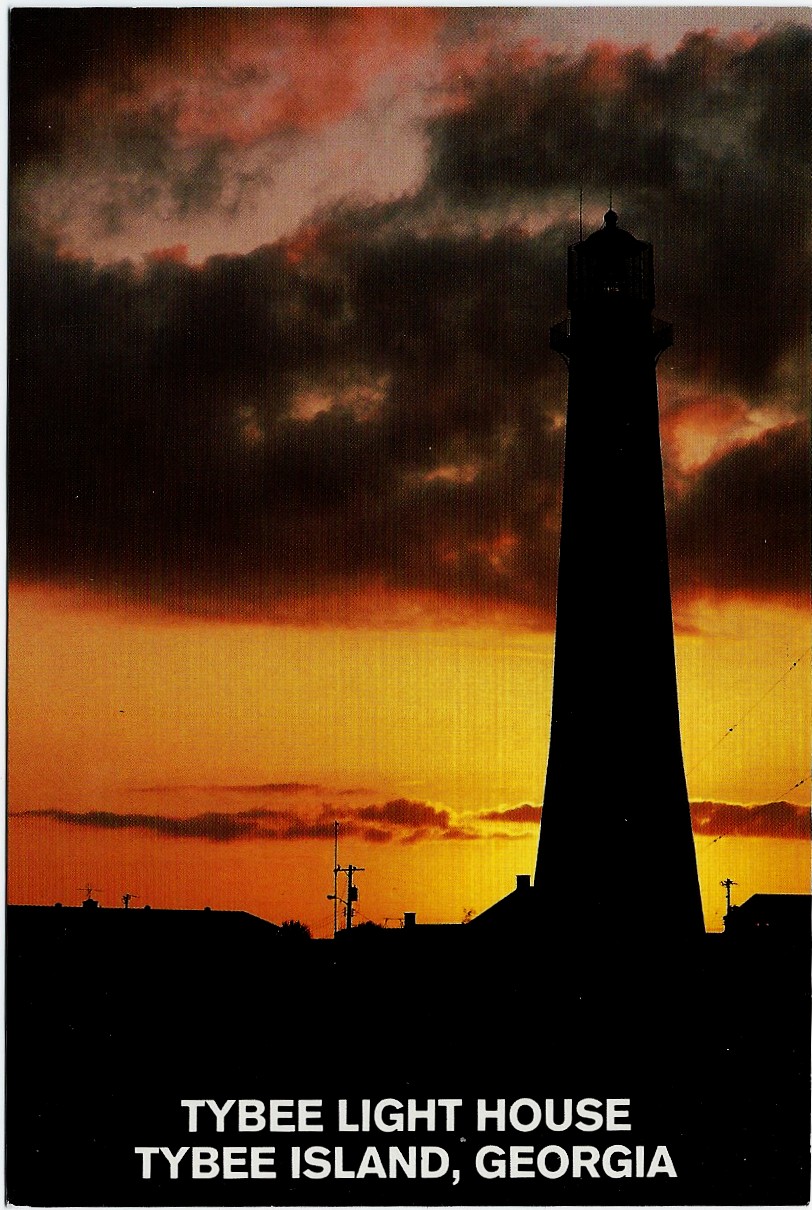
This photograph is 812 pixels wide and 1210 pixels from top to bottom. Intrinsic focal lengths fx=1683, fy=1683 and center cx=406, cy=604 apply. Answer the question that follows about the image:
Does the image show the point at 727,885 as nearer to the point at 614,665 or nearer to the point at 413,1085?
the point at 614,665

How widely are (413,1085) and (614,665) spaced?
6.59 m

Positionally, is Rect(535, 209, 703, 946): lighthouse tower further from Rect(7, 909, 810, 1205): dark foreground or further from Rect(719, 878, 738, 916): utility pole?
Rect(7, 909, 810, 1205): dark foreground

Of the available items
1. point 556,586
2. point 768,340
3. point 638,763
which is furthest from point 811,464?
point 638,763

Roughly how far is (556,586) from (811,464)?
384 centimetres

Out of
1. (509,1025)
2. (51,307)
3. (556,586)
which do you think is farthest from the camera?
(556,586)

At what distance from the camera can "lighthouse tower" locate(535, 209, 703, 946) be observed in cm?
1600

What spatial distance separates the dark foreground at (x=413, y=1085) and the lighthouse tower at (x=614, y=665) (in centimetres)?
90

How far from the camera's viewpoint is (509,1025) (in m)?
13.9

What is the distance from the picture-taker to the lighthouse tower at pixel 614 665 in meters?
16.0

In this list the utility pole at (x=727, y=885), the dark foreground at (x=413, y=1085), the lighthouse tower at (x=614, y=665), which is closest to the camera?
the dark foreground at (x=413, y=1085)

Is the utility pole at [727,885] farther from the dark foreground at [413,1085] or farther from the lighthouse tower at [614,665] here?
the dark foreground at [413,1085]

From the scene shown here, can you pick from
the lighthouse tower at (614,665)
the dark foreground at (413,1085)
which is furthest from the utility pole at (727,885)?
the dark foreground at (413,1085)

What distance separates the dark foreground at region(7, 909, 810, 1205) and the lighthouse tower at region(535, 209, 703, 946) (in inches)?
35.3

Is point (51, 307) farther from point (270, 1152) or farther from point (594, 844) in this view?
point (594, 844)
